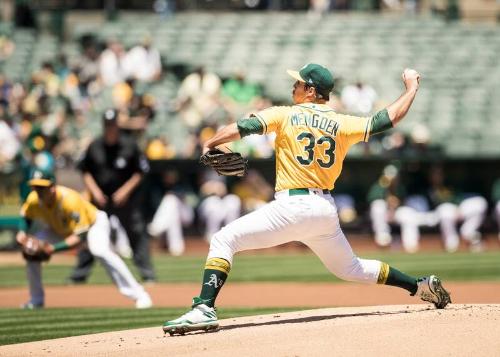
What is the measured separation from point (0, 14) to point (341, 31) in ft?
27.3

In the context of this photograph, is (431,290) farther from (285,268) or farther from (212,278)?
(285,268)

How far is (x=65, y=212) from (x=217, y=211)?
10.1 meters

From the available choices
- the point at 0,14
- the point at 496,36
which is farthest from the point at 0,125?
the point at 496,36

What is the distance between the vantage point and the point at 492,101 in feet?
80.0

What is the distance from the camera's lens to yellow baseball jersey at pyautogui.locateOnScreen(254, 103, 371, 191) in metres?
7.73

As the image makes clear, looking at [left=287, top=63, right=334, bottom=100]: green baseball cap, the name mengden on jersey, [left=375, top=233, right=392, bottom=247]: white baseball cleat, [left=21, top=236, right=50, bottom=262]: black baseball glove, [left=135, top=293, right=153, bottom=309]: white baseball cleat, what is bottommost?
[left=375, top=233, right=392, bottom=247]: white baseball cleat

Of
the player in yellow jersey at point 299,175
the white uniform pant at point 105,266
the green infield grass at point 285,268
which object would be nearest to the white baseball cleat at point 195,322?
the player in yellow jersey at point 299,175

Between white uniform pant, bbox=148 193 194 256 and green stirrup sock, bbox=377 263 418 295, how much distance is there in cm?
1217

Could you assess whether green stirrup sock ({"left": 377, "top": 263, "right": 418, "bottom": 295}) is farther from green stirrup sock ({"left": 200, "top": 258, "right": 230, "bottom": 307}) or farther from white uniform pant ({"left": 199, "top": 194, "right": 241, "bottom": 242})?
white uniform pant ({"left": 199, "top": 194, "right": 241, "bottom": 242})

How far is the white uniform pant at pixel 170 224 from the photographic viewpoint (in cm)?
2038

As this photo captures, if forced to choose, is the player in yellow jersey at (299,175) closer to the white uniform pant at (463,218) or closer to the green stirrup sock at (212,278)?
the green stirrup sock at (212,278)

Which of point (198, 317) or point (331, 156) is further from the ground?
point (331, 156)

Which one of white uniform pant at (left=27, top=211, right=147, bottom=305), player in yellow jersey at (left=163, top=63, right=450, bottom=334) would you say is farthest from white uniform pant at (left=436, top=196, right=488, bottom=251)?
player in yellow jersey at (left=163, top=63, right=450, bottom=334)

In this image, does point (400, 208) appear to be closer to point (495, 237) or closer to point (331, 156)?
point (495, 237)
